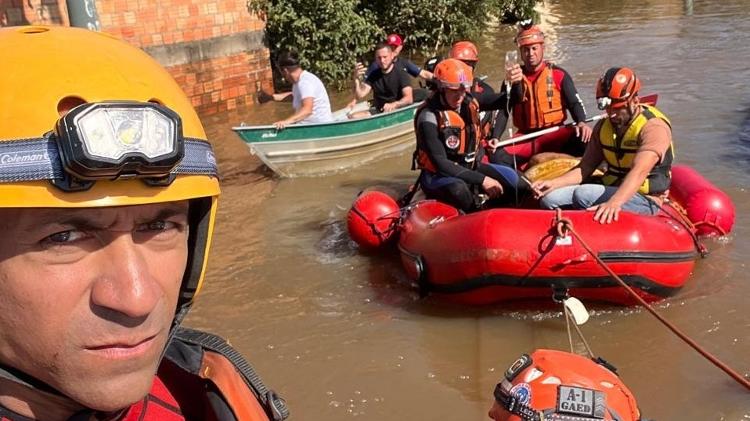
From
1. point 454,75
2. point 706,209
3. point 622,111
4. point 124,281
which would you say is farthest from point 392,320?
point 124,281

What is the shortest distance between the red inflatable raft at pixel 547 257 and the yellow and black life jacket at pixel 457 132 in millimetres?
787

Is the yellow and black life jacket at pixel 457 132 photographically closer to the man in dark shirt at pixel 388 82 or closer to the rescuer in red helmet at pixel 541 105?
the rescuer in red helmet at pixel 541 105

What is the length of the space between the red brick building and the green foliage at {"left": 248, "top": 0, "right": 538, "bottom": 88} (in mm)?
469

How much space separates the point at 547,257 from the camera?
5.03 metres

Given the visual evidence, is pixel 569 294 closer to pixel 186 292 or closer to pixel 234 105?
pixel 186 292

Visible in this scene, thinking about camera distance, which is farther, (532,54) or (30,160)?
(532,54)

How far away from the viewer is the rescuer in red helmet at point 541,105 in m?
7.33

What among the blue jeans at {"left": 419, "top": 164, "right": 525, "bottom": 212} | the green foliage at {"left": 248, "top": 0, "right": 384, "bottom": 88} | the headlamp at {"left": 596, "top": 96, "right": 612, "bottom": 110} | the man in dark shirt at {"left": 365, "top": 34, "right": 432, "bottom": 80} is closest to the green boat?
the man in dark shirt at {"left": 365, "top": 34, "right": 432, "bottom": 80}

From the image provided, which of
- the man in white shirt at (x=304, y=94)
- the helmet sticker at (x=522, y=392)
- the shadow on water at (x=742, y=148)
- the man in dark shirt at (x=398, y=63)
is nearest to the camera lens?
the helmet sticker at (x=522, y=392)

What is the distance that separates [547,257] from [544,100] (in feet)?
9.09

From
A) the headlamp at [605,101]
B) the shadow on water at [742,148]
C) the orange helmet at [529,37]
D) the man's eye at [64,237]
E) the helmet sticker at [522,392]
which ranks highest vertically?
the man's eye at [64,237]

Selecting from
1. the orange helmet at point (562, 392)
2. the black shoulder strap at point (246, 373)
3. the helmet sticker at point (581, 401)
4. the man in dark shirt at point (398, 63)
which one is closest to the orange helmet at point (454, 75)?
the man in dark shirt at point (398, 63)

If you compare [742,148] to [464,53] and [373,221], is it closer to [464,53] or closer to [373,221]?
[464,53]

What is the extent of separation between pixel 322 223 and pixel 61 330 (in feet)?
21.7
